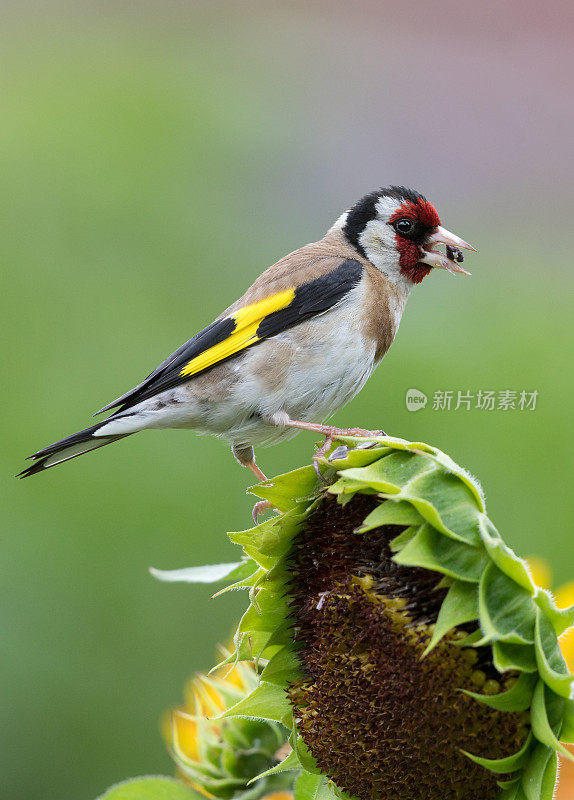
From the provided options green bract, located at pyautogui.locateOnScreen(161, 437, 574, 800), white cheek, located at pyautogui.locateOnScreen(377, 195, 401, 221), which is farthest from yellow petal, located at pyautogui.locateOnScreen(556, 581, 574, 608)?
white cheek, located at pyautogui.locateOnScreen(377, 195, 401, 221)

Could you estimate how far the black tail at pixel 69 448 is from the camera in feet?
7.48

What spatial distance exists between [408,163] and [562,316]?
1.89 meters

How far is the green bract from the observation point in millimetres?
1570

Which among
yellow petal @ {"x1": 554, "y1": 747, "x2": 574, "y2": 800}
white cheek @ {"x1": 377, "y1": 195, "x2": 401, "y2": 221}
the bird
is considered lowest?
yellow petal @ {"x1": 554, "y1": 747, "x2": 574, "y2": 800}

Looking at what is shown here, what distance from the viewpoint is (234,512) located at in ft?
17.0

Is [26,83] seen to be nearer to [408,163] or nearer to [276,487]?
[408,163]

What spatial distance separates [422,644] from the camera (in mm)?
1618

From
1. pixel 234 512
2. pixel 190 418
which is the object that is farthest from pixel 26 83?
pixel 190 418

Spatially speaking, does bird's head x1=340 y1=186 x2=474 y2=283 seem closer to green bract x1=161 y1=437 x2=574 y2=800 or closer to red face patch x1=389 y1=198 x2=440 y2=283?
red face patch x1=389 y1=198 x2=440 y2=283

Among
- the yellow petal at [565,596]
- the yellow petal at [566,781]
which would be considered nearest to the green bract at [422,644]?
the yellow petal at [566,781]

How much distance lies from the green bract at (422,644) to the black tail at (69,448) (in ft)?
2.22

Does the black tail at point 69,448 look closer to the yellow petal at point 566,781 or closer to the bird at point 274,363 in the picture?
the bird at point 274,363

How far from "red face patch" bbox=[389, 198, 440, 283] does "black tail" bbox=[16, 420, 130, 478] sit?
93 cm

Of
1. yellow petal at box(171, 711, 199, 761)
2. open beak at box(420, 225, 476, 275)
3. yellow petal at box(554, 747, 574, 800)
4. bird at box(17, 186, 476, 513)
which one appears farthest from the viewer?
open beak at box(420, 225, 476, 275)
